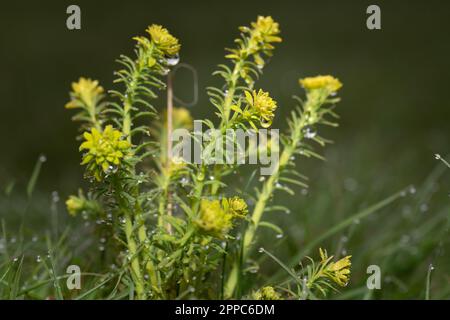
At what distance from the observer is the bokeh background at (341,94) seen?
1814mm

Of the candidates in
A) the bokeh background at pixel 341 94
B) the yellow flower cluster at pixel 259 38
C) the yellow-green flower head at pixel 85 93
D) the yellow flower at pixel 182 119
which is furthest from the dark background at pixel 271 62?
the yellow flower cluster at pixel 259 38

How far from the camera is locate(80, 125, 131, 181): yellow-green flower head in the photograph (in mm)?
960

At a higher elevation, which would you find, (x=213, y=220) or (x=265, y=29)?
(x=265, y=29)

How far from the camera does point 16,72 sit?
4.32 m

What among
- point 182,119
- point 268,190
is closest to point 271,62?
point 182,119

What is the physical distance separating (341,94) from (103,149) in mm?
2850

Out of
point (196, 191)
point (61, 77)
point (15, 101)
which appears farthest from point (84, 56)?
point (196, 191)

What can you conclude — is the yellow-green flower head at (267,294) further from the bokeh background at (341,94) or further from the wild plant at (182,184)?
the bokeh background at (341,94)

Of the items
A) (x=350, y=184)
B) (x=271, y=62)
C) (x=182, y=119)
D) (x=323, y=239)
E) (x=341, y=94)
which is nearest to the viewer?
(x=182, y=119)

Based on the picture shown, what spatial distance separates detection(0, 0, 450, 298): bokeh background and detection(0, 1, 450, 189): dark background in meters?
0.01

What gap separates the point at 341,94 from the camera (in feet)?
12.0

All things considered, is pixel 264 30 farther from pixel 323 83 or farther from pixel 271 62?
pixel 271 62

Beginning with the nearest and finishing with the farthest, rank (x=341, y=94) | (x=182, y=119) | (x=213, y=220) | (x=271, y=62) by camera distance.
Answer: (x=213, y=220), (x=182, y=119), (x=341, y=94), (x=271, y=62)

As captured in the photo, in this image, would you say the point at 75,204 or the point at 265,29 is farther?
the point at 75,204
